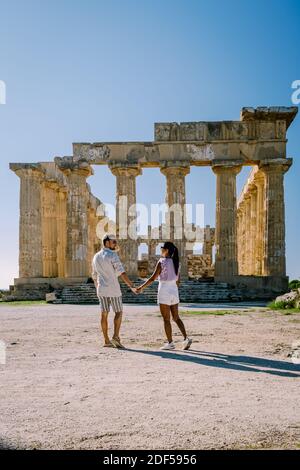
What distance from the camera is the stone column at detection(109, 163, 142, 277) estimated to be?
25.0 m

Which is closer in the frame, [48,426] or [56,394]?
[48,426]

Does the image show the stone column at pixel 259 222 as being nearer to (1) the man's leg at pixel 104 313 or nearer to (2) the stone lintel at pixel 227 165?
(2) the stone lintel at pixel 227 165

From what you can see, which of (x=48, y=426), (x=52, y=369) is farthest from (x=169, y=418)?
(x=52, y=369)

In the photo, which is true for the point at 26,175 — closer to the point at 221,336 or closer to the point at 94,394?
the point at 221,336

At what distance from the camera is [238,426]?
11.1 feet

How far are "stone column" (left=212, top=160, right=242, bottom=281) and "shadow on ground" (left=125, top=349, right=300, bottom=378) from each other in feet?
58.2

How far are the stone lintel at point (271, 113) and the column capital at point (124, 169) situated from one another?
21.7ft

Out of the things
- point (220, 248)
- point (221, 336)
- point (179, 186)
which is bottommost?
point (221, 336)

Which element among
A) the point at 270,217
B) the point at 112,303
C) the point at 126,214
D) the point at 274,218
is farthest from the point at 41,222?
the point at 112,303

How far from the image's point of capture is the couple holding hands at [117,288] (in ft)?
23.9

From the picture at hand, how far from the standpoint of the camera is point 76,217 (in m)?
25.4

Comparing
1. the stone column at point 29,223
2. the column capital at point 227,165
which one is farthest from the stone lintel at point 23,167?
the column capital at point 227,165

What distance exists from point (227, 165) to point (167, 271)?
18.2 m
